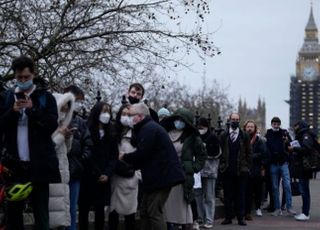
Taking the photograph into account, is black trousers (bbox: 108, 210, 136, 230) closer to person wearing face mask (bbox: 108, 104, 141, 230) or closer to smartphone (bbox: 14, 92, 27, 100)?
person wearing face mask (bbox: 108, 104, 141, 230)

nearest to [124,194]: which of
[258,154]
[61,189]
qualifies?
[61,189]

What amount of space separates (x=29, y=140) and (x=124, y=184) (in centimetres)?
297

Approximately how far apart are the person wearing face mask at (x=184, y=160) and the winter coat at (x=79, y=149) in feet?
5.15

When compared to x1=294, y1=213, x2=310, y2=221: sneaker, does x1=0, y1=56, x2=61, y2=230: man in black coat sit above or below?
above

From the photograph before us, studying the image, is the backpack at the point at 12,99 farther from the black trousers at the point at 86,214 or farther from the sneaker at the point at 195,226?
the sneaker at the point at 195,226

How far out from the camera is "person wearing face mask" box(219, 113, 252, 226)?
1279cm

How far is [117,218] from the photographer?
947cm

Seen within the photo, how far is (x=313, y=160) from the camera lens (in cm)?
1356

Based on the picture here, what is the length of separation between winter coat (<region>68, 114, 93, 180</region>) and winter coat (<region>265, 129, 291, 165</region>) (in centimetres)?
649

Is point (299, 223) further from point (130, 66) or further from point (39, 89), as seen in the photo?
point (39, 89)

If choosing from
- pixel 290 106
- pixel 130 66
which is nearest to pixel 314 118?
pixel 290 106

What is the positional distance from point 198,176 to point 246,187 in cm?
262

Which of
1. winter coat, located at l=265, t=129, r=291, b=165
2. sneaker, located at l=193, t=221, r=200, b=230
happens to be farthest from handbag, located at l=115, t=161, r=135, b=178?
winter coat, located at l=265, t=129, r=291, b=165

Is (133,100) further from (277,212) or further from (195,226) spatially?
(277,212)
